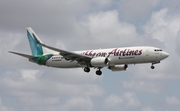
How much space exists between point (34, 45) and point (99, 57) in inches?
A: 809

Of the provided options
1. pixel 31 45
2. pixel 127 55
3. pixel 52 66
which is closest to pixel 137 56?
pixel 127 55

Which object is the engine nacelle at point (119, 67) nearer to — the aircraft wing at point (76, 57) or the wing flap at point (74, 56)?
the aircraft wing at point (76, 57)

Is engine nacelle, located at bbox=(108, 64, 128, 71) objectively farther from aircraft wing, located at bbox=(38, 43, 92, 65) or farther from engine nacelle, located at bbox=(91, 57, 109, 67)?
engine nacelle, located at bbox=(91, 57, 109, 67)

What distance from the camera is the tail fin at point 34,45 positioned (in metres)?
109

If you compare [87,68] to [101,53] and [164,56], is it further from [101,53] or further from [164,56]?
[164,56]

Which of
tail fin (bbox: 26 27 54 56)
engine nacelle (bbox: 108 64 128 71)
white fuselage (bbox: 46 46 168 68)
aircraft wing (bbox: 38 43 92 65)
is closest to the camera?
white fuselage (bbox: 46 46 168 68)

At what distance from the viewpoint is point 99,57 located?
96.8 metres

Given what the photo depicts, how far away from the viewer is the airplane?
9312cm

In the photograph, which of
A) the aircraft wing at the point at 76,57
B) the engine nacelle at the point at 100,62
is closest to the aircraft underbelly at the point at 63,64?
the aircraft wing at the point at 76,57

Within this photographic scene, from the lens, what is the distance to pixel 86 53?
330 ft

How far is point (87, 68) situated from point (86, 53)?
294cm

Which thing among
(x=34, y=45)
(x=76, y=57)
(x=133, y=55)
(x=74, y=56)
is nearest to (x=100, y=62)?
(x=76, y=57)

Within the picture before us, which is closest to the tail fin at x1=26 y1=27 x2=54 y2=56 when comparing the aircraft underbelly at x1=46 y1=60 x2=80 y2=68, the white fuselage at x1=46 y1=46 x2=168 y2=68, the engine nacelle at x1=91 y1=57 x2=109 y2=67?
the aircraft underbelly at x1=46 y1=60 x2=80 y2=68

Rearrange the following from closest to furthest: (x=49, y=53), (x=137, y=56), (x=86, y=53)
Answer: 1. (x=137, y=56)
2. (x=86, y=53)
3. (x=49, y=53)
